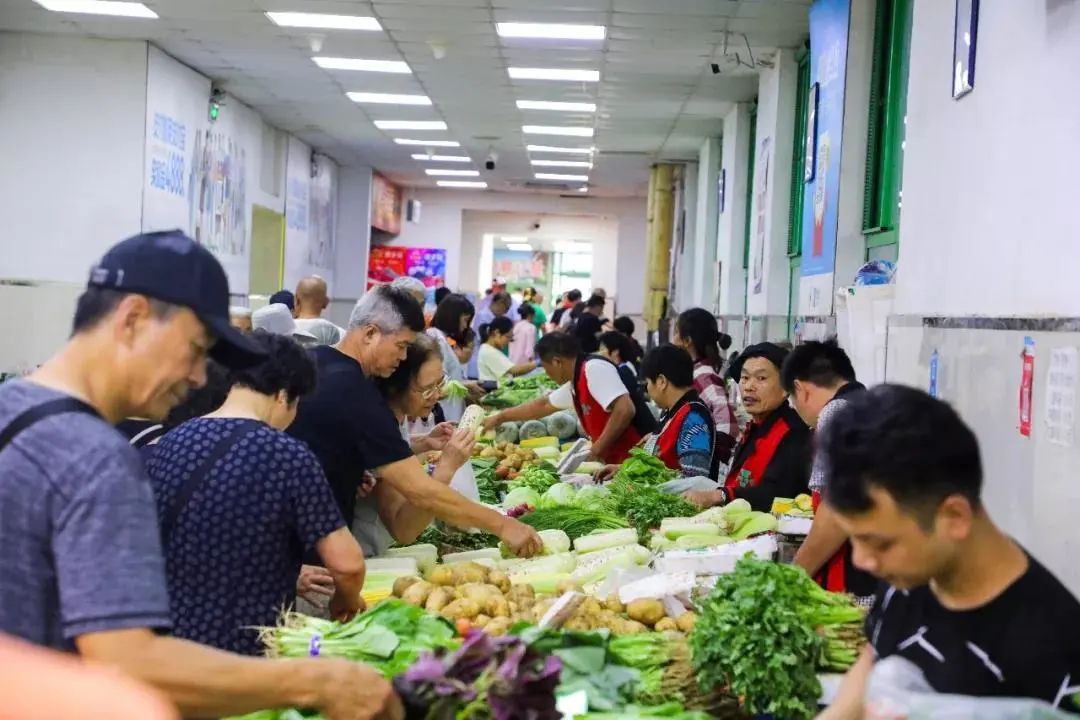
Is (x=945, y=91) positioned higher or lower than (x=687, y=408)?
higher

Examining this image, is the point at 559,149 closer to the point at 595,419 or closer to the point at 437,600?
the point at 595,419

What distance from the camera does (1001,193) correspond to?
482cm

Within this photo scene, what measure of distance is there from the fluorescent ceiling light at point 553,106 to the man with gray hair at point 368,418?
1101 cm

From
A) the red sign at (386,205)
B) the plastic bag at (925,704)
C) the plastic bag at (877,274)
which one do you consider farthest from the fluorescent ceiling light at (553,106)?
the plastic bag at (925,704)

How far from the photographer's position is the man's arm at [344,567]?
356 centimetres

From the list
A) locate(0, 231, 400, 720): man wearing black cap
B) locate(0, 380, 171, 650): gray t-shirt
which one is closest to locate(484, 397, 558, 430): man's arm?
locate(0, 231, 400, 720): man wearing black cap

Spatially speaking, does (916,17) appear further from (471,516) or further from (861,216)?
(471,516)

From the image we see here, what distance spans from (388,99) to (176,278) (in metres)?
14.4

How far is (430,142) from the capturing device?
2027 cm

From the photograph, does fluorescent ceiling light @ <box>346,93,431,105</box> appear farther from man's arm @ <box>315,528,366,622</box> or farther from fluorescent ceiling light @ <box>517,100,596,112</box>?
man's arm @ <box>315,528,366,622</box>

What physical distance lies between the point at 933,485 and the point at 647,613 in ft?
7.25

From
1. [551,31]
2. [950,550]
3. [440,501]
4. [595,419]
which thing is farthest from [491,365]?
[950,550]

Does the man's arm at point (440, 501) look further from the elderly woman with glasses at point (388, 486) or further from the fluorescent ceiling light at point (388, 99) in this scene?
the fluorescent ceiling light at point (388, 99)

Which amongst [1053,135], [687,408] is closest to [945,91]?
[1053,135]
